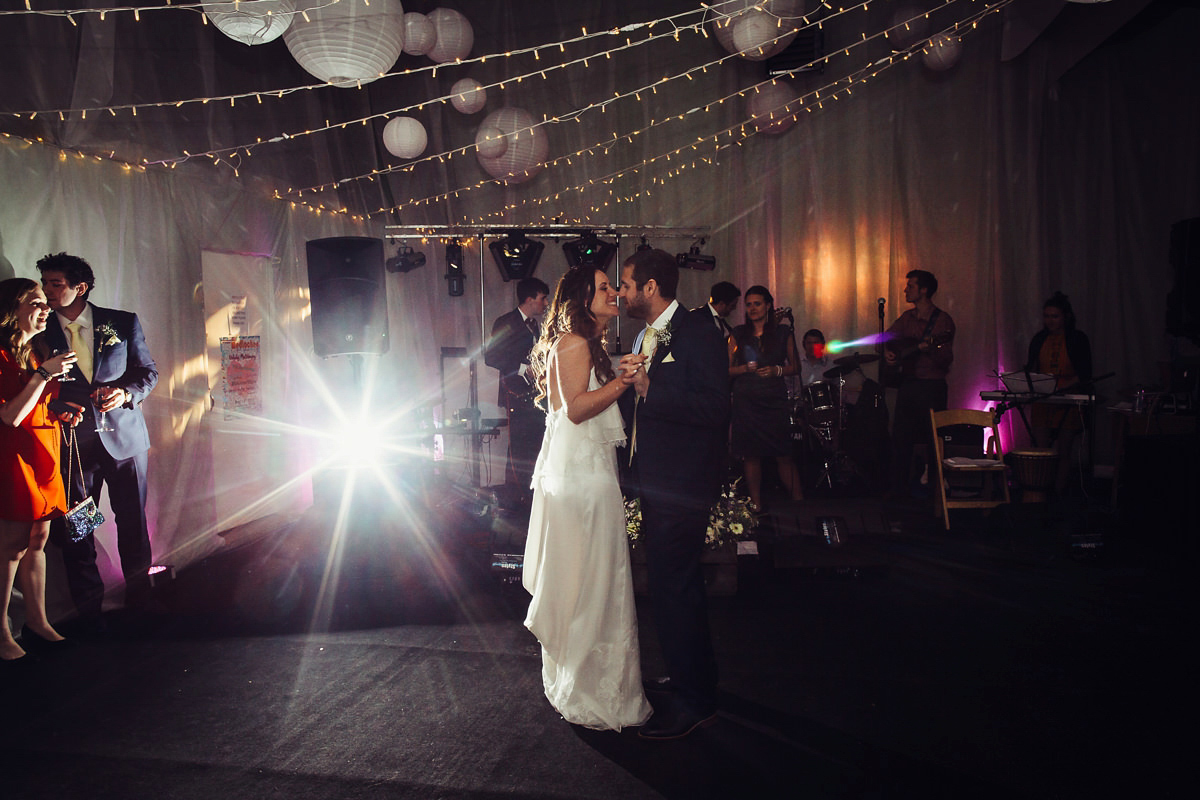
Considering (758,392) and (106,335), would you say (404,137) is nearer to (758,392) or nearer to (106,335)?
(106,335)

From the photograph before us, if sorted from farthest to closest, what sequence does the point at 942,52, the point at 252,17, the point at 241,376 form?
the point at 942,52 < the point at 241,376 < the point at 252,17

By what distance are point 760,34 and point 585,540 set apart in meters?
5.33

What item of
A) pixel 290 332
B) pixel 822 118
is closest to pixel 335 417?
pixel 290 332

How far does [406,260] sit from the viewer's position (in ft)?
25.4

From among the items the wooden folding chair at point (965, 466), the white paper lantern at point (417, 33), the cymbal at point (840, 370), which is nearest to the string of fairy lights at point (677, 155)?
the white paper lantern at point (417, 33)

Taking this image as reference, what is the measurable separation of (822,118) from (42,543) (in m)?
7.55

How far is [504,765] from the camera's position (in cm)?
246

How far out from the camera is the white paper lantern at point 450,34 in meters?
6.61

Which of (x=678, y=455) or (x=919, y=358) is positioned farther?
(x=919, y=358)

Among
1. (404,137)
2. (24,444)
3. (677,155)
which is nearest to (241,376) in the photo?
(24,444)

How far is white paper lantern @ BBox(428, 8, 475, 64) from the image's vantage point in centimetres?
661

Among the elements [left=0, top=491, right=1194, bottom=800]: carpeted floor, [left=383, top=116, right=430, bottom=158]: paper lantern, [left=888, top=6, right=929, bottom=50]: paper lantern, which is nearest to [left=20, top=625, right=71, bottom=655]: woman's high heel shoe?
[left=0, top=491, right=1194, bottom=800]: carpeted floor

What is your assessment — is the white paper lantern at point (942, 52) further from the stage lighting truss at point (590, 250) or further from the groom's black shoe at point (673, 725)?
the groom's black shoe at point (673, 725)

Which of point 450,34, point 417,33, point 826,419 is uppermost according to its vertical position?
point 450,34
